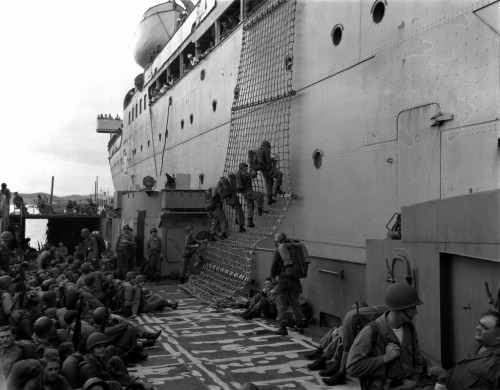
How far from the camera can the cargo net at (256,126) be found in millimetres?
9383

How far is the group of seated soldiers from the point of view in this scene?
140 inches

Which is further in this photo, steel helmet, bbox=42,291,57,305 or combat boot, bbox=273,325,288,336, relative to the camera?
combat boot, bbox=273,325,288,336

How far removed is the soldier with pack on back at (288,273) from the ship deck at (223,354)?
0.26 m

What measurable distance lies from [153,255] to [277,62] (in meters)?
5.74

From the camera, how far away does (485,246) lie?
358 centimetres

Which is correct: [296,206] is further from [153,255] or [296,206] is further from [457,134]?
[153,255]

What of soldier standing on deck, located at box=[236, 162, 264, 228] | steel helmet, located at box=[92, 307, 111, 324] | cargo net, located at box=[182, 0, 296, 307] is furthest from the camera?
soldier standing on deck, located at box=[236, 162, 264, 228]

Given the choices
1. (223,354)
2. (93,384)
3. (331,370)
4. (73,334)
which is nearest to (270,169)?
(223,354)

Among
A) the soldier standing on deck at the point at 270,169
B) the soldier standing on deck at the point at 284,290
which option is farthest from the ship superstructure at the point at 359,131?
the soldier standing on deck at the point at 284,290

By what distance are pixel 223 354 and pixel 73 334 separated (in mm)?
1935

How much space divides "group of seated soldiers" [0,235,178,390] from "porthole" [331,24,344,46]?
5.13m

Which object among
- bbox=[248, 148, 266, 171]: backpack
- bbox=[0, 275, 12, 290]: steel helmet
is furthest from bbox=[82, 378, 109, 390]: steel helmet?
bbox=[248, 148, 266, 171]: backpack

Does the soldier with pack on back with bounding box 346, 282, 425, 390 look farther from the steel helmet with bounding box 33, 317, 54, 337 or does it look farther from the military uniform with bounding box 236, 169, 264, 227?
the military uniform with bounding box 236, 169, 264, 227

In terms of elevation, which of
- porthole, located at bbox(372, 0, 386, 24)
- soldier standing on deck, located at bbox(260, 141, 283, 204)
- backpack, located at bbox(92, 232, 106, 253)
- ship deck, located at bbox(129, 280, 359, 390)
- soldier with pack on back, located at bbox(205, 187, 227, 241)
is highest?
porthole, located at bbox(372, 0, 386, 24)
